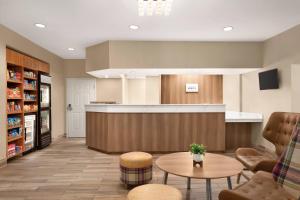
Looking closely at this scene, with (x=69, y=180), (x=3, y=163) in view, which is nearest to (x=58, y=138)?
(x=3, y=163)

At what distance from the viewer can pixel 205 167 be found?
2.21 meters

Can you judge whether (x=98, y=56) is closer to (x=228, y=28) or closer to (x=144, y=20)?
(x=144, y=20)

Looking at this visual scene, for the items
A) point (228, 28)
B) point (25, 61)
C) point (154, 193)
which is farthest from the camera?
point (25, 61)

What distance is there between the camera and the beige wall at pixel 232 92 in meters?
5.48

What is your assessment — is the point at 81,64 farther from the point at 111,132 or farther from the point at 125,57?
the point at 111,132

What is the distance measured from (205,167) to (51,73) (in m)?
5.33

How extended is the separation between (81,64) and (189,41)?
3950mm

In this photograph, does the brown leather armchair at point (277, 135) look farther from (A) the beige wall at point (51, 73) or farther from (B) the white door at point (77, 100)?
(B) the white door at point (77, 100)

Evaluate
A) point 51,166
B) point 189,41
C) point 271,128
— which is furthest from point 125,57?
point 271,128

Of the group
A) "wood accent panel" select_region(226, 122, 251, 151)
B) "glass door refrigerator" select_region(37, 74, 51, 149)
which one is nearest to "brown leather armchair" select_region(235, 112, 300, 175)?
"wood accent panel" select_region(226, 122, 251, 151)

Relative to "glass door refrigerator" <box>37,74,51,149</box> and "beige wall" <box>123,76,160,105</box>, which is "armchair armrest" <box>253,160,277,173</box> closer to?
"beige wall" <box>123,76,160,105</box>

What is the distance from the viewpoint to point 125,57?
177 inches

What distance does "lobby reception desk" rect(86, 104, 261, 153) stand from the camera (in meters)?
4.39

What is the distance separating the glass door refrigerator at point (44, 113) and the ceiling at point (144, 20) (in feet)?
3.60
